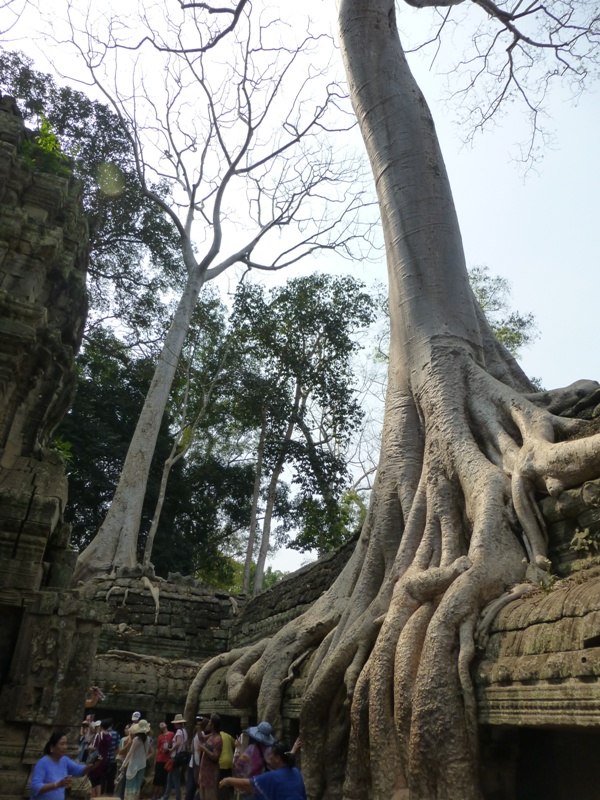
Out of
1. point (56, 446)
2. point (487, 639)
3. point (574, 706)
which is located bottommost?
point (574, 706)

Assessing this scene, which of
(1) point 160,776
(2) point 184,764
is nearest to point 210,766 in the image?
(2) point 184,764

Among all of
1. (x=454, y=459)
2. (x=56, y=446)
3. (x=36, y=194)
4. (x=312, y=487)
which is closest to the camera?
(x=454, y=459)

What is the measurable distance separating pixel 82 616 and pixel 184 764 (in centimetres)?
251

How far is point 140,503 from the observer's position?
1248cm

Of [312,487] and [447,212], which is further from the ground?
[312,487]

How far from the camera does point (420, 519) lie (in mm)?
4297

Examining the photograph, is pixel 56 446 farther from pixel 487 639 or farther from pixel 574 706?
pixel 574 706

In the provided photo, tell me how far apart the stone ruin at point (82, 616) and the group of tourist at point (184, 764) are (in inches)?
14.5

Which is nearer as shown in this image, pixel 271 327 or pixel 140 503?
pixel 140 503

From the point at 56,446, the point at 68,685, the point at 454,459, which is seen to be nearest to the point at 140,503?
the point at 56,446

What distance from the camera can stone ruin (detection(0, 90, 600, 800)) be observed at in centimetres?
259

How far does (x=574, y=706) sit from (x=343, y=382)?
48.6ft

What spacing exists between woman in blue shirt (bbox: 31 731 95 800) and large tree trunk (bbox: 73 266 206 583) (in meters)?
8.06

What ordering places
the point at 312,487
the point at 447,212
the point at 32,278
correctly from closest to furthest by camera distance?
the point at 447,212 → the point at 32,278 → the point at 312,487
